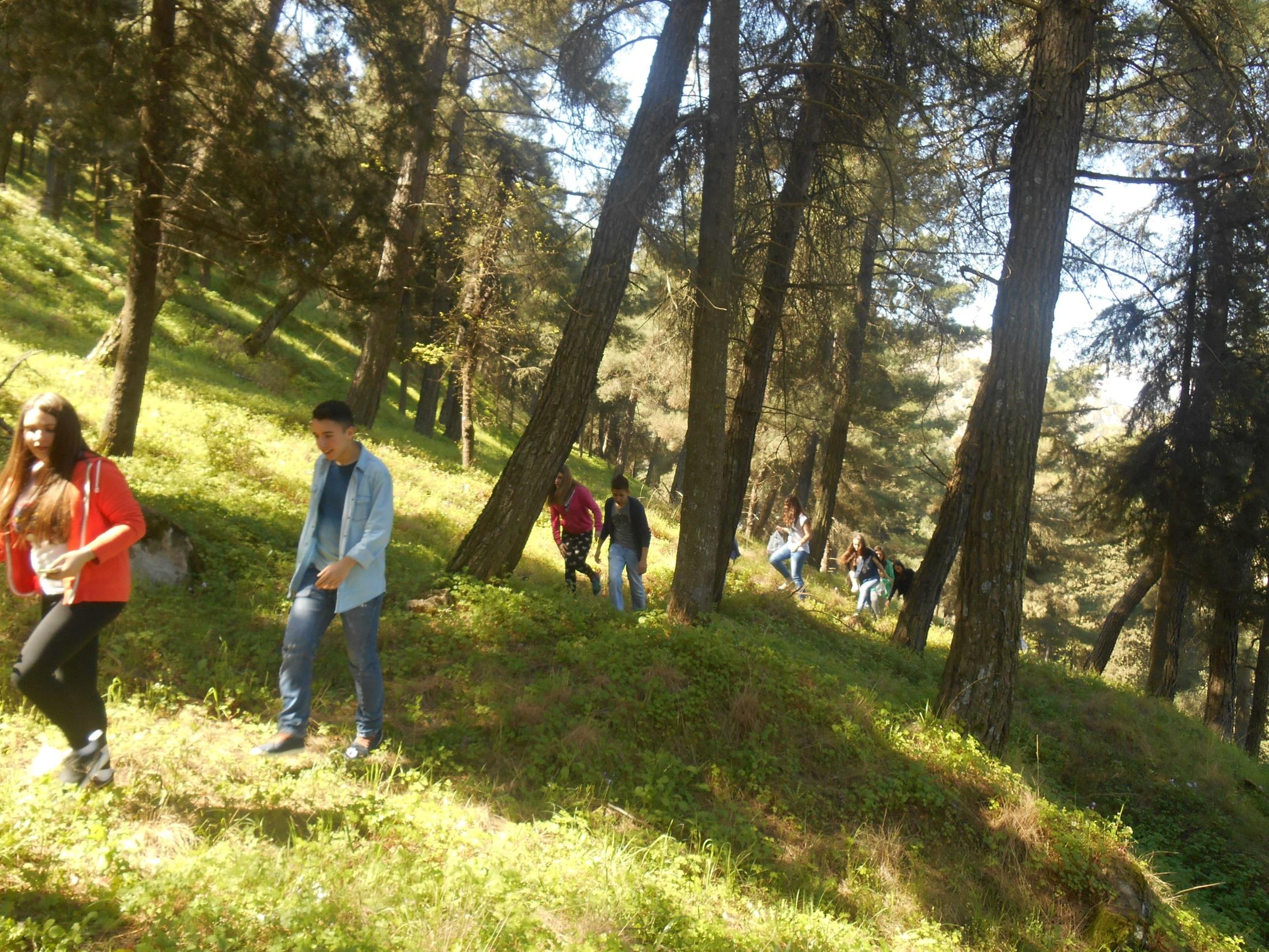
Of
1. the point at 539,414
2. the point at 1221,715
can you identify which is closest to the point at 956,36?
the point at 539,414

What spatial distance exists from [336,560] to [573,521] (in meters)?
4.38

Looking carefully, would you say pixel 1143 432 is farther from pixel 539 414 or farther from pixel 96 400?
pixel 96 400

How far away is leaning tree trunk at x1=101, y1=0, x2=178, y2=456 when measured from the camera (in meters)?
6.98

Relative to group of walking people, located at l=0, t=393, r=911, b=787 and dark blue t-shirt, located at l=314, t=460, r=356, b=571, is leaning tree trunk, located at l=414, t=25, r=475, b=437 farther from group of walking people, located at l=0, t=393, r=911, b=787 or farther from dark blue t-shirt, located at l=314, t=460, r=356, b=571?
group of walking people, located at l=0, t=393, r=911, b=787

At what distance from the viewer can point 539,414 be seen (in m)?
7.44

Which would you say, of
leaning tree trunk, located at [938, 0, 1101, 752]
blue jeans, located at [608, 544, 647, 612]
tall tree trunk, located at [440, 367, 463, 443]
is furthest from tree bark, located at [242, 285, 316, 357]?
leaning tree trunk, located at [938, 0, 1101, 752]

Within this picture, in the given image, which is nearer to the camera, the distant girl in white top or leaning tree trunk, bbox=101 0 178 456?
leaning tree trunk, bbox=101 0 178 456

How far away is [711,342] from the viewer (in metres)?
7.74

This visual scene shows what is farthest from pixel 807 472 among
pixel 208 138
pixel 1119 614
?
pixel 208 138

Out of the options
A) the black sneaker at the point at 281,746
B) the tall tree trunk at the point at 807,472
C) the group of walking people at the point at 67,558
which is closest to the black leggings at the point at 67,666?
the group of walking people at the point at 67,558

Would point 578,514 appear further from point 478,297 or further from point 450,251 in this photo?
point 450,251

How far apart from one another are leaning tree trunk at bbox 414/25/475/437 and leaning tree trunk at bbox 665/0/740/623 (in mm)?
4224

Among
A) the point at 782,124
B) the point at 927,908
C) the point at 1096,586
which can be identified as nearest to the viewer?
the point at 927,908

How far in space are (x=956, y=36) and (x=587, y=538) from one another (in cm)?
684
